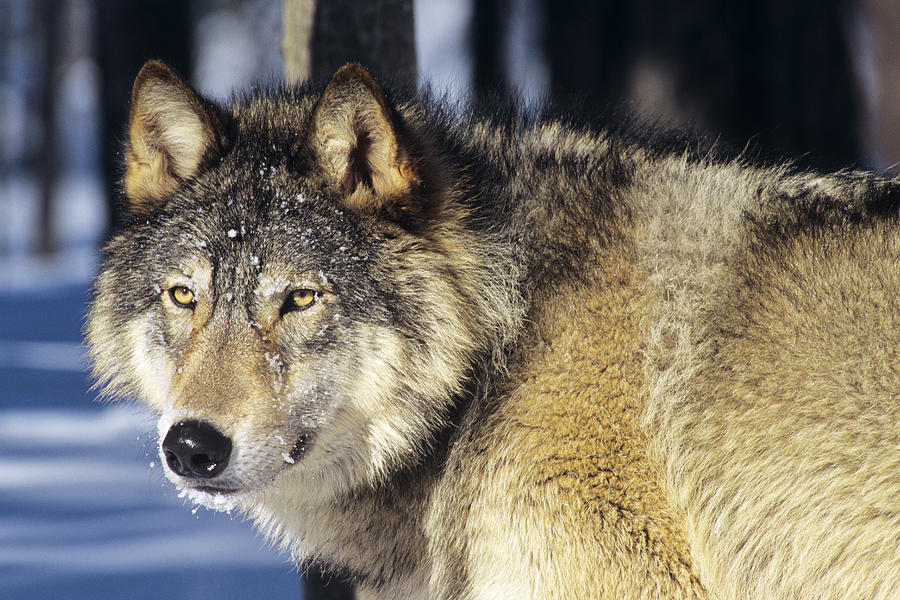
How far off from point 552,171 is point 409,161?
0.54 meters

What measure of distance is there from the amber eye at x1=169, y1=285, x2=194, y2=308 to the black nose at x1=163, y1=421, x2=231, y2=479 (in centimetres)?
46

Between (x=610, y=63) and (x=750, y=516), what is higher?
(x=610, y=63)

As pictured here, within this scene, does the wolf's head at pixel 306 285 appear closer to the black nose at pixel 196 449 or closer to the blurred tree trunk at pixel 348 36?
the black nose at pixel 196 449

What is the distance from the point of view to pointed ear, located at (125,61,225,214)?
2859 mm

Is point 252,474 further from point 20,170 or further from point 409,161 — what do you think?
point 20,170

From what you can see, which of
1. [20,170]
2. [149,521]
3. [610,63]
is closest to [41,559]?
[149,521]

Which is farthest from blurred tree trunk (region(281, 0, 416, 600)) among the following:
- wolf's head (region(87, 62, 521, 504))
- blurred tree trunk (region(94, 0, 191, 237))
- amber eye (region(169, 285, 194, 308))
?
blurred tree trunk (region(94, 0, 191, 237))

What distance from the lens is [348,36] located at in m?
4.02

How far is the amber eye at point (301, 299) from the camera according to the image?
8.88ft

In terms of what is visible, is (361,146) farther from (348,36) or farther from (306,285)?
(348,36)

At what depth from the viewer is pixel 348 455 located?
283 centimetres

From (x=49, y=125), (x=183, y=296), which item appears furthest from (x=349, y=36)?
(x=49, y=125)

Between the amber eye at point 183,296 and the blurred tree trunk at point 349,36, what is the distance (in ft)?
4.83

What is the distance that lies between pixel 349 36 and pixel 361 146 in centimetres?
143
